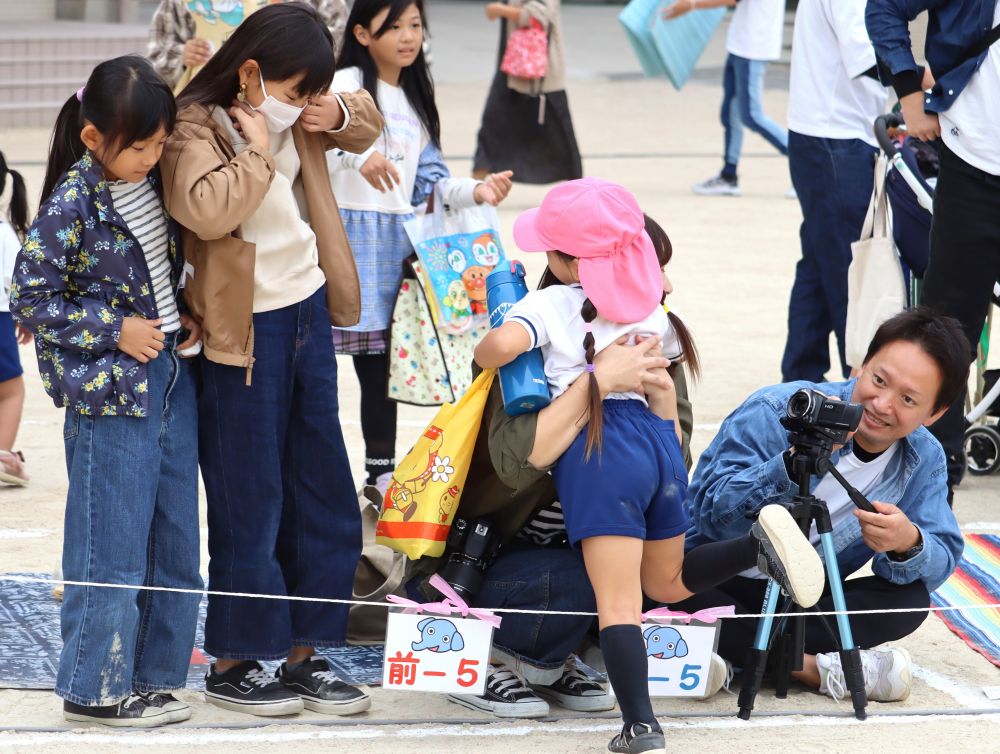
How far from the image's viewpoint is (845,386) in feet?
11.7

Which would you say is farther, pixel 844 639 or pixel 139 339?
pixel 844 639

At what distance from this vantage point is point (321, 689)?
3344 millimetres

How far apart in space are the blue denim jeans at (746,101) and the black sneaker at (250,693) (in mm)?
6895

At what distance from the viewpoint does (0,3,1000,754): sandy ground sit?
3205 millimetres

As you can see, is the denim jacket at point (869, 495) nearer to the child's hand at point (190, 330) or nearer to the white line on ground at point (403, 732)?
the white line on ground at point (403, 732)

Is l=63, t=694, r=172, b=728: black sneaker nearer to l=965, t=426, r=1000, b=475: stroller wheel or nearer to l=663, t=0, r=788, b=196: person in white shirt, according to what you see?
l=965, t=426, r=1000, b=475: stroller wheel

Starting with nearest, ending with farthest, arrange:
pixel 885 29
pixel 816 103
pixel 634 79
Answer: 1. pixel 885 29
2. pixel 816 103
3. pixel 634 79

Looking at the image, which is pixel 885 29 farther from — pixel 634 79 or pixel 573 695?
pixel 634 79

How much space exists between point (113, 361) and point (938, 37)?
8.55 ft

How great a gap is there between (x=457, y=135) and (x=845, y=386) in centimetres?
978

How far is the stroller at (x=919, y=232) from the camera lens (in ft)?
16.3

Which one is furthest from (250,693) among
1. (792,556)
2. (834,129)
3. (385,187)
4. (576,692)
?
(834,129)

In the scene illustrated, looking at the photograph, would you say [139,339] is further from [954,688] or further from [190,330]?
[954,688]

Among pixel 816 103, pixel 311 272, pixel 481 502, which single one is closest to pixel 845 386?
pixel 481 502
